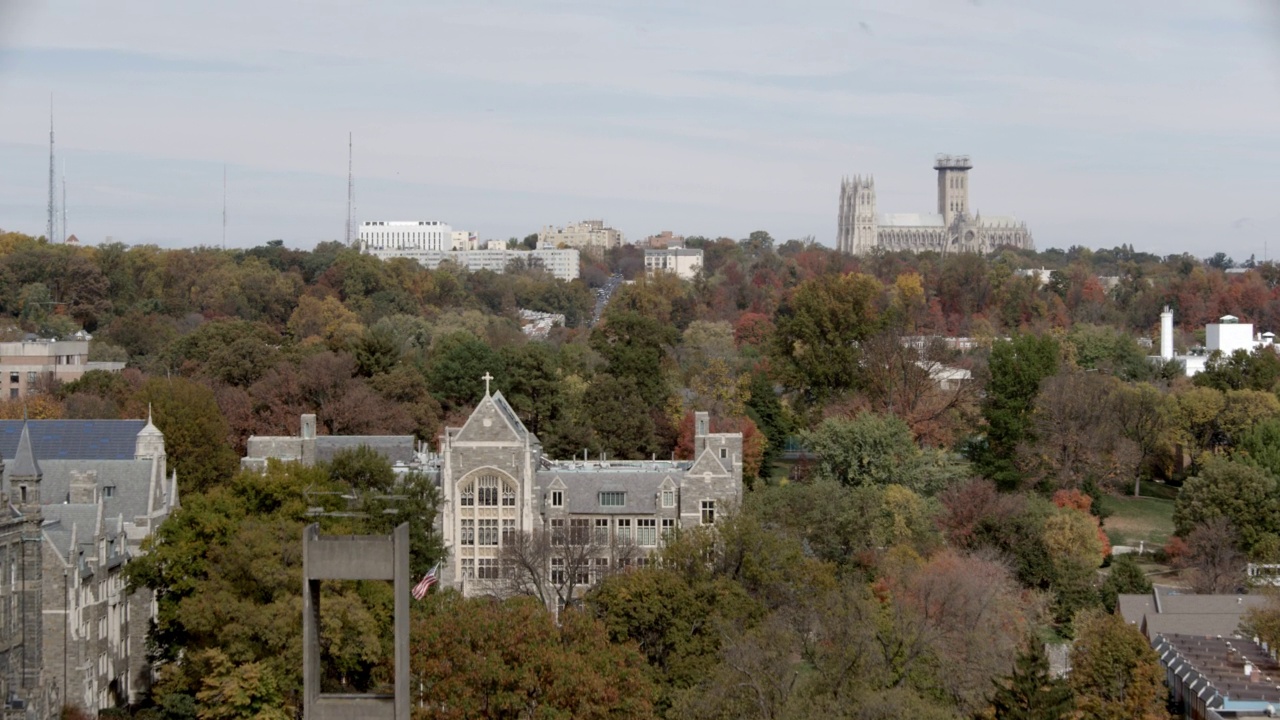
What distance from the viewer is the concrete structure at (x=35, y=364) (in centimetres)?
9238

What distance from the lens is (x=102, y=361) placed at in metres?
96.9

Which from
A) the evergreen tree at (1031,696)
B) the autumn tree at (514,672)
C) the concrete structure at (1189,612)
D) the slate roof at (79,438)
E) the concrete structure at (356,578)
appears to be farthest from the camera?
the slate roof at (79,438)

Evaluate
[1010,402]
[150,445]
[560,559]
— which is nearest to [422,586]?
[560,559]

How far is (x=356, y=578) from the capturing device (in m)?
29.5

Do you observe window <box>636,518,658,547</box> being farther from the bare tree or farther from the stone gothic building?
the bare tree

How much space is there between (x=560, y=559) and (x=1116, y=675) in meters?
16.7

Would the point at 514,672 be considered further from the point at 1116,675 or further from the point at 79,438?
the point at 79,438

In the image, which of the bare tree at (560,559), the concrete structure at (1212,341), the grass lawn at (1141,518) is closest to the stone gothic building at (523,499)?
the bare tree at (560,559)

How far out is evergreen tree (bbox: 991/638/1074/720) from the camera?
3988cm

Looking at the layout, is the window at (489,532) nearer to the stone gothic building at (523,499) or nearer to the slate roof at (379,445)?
the stone gothic building at (523,499)

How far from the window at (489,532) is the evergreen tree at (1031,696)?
20844mm

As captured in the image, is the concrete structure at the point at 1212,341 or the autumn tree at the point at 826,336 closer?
the autumn tree at the point at 826,336

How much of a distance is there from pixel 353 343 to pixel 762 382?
696 inches

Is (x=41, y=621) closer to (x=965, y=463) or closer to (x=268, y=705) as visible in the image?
(x=268, y=705)
